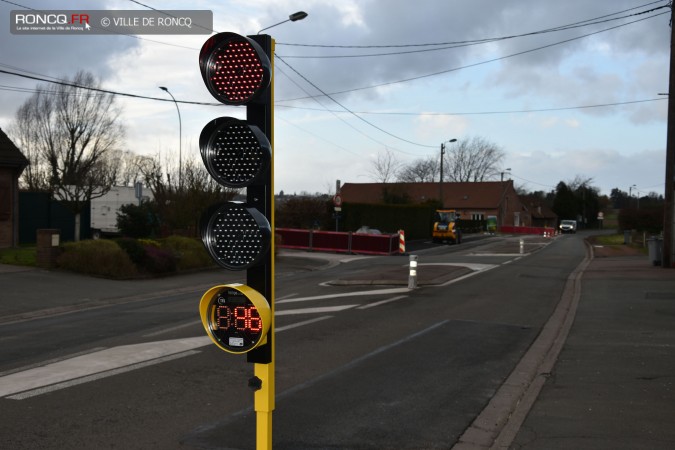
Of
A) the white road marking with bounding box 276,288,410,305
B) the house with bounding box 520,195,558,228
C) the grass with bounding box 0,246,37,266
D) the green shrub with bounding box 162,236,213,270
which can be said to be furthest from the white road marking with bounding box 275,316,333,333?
the house with bounding box 520,195,558,228

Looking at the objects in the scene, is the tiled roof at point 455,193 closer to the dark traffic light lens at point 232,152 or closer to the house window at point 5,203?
the house window at point 5,203

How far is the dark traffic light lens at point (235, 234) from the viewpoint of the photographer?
3.59 metres

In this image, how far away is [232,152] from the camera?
12.5 feet

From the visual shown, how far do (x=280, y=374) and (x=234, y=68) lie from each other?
511 cm

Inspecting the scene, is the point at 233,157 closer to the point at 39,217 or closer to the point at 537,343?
the point at 537,343

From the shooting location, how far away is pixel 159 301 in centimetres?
1603

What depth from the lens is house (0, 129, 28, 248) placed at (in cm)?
2598

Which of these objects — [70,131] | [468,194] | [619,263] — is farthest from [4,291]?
[468,194]

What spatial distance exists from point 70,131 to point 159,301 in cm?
3269

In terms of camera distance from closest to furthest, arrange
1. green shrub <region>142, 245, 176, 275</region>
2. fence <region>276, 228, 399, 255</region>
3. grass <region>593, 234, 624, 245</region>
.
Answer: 1. green shrub <region>142, 245, 176, 275</region>
2. fence <region>276, 228, 399, 255</region>
3. grass <region>593, 234, 624, 245</region>

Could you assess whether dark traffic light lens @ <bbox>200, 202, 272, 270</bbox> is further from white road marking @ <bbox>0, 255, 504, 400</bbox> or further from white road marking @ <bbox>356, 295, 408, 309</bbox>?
white road marking @ <bbox>356, 295, 408, 309</bbox>

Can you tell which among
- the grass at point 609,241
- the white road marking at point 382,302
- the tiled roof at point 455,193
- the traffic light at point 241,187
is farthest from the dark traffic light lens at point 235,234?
the tiled roof at point 455,193

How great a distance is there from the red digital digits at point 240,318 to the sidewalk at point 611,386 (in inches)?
117

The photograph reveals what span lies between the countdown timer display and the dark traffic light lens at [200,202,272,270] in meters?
0.15
